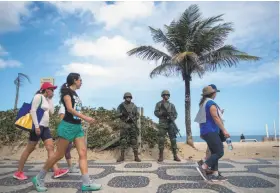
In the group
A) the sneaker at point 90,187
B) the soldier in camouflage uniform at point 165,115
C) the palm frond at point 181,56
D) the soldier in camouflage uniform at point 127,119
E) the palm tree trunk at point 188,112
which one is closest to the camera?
the sneaker at point 90,187

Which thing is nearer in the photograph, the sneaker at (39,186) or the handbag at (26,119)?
the sneaker at (39,186)

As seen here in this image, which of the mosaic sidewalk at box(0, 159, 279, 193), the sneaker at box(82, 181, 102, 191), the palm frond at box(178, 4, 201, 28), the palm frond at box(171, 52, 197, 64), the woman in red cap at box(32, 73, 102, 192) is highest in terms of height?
the palm frond at box(178, 4, 201, 28)

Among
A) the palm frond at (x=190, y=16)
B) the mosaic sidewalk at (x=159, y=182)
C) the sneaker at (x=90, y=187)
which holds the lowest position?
the mosaic sidewalk at (x=159, y=182)

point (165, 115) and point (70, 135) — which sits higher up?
point (165, 115)

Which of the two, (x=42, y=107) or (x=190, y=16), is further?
(x=190, y=16)

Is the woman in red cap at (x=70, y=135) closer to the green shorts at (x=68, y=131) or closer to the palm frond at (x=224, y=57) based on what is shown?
the green shorts at (x=68, y=131)

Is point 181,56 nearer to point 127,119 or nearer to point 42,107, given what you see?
point 127,119

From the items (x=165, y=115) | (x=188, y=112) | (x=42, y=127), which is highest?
(x=188, y=112)

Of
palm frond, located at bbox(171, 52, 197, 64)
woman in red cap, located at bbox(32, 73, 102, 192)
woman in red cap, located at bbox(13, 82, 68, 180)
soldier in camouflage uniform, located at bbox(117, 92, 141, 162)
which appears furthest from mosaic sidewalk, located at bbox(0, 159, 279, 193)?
palm frond, located at bbox(171, 52, 197, 64)

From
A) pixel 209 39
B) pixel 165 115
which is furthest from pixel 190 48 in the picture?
pixel 165 115

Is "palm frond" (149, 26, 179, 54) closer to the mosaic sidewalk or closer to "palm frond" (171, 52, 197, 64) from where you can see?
"palm frond" (171, 52, 197, 64)

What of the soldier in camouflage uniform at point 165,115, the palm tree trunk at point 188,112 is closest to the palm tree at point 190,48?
the palm tree trunk at point 188,112

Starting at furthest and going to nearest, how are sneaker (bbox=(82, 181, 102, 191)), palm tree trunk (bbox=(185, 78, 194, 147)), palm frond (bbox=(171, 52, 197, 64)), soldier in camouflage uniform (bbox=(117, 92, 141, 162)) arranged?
palm tree trunk (bbox=(185, 78, 194, 147))
palm frond (bbox=(171, 52, 197, 64))
soldier in camouflage uniform (bbox=(117, 92, 141, 162))
sneaker (bbox=(82, 181, 102, 191))

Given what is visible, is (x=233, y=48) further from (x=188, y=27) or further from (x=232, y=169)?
(x=232, y=169)
